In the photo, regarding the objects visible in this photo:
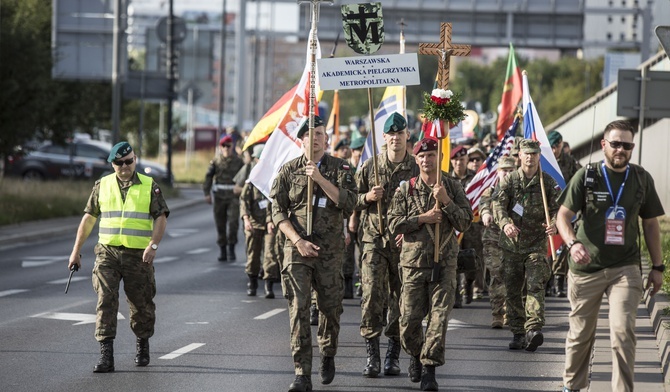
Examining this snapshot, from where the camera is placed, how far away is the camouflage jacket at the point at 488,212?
13086 millimetres

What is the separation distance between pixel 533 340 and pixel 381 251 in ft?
6.60

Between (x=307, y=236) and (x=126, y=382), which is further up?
(x=307, y=236)

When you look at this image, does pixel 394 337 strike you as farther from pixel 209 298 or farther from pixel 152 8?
pixel 152 8

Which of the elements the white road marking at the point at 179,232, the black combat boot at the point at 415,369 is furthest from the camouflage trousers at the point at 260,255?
the white road marking at the point at 179,232

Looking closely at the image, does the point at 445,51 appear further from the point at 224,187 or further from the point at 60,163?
the point at 60,163

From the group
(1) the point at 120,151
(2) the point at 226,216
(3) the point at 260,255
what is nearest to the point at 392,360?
(1) the point at 120,151

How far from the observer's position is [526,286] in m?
12.5

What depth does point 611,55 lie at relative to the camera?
238 ft

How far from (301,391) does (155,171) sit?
3640 cm

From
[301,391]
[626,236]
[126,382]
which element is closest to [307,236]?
[301,391]

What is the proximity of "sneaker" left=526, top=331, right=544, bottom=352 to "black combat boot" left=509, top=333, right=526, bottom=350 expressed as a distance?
133 millimetres

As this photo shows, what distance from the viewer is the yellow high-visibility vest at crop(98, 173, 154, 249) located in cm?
1084

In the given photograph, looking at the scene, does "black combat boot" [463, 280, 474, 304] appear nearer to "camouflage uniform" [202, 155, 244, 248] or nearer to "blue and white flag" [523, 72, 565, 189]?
"blue and white flag" [523, 72, 565, 189]

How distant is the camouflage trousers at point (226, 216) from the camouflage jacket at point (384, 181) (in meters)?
10.5
